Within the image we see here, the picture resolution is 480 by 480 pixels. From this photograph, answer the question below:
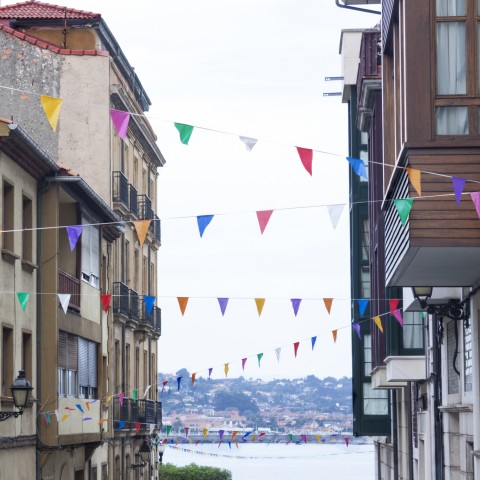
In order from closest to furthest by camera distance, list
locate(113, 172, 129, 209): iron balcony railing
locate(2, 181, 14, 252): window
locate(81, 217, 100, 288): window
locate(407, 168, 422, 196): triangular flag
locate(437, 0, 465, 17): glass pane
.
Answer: locate(407, 168, 422, 196): triangular flag → locate(437, 0, 465, 17): glass pane → locate(2, 181, 14, 252): window → locate(81, 217, 100, 288): window → locate(113, 172, 129, 209): iron balcony railing

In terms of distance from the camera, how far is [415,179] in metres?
15.0

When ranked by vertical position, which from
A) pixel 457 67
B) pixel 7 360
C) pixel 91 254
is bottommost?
pixel 7 360

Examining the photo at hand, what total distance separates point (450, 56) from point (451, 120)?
0.79m

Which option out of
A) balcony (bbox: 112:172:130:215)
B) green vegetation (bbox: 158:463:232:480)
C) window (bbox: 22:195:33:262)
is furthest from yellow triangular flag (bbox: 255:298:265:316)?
green vegetation (bbox: 158:463:232:480)

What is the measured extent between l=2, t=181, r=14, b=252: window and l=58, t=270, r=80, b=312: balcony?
10.9 feet

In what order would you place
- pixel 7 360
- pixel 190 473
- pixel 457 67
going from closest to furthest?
pixel 457 67 < pixel 7 360 < pixel 190 473

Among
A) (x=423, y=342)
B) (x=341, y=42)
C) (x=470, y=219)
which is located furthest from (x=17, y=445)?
(x=341, y=42)

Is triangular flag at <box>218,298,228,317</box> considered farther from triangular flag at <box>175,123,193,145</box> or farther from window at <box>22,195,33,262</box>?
triangular flag at <box>175,123,193,145</box>

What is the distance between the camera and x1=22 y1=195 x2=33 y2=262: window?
27.5m

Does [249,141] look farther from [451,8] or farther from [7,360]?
[7,360]

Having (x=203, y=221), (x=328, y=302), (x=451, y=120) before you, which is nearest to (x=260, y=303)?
(x=328, y=302)

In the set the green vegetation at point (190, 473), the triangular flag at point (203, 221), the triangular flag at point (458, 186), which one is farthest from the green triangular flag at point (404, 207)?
the green vegetation at point (190, 473)

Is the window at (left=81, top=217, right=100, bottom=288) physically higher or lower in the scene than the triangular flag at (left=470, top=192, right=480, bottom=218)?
higher

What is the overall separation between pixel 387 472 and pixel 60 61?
17.5 m
